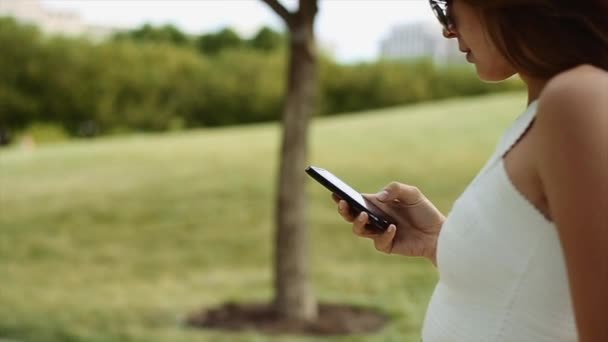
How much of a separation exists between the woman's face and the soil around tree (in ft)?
15.7

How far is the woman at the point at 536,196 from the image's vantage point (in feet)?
3.42

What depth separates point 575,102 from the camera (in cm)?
104

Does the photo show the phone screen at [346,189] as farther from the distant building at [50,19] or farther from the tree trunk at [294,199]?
the distant building at [50,19]

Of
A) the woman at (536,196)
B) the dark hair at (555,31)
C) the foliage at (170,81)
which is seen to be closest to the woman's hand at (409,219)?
the woman at (536,196)

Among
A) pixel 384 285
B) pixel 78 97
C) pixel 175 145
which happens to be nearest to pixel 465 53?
pixel 384 285

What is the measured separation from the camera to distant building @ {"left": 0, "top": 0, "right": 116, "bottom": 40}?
2177cm

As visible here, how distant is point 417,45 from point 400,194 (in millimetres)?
20986

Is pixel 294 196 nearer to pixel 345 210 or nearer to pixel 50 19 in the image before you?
pixel 345 210

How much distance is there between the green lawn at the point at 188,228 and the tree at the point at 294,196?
17.4 inches

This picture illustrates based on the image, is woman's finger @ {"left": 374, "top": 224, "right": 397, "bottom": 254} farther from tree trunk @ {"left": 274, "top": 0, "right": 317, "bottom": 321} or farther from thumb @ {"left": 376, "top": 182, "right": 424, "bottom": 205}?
tree trunk @ {"left": 274, "top": 0, "right": 317, "bottom": 321}

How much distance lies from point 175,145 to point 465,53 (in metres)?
13.8

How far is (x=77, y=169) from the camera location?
13.5 m

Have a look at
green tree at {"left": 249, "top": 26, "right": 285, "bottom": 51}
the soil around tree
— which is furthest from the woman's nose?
green tree at {"left": 249, "top": 26, "right": 285, "bottom": 51}

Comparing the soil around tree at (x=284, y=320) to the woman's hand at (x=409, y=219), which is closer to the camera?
the woman's hand at (x=409, y=219)
